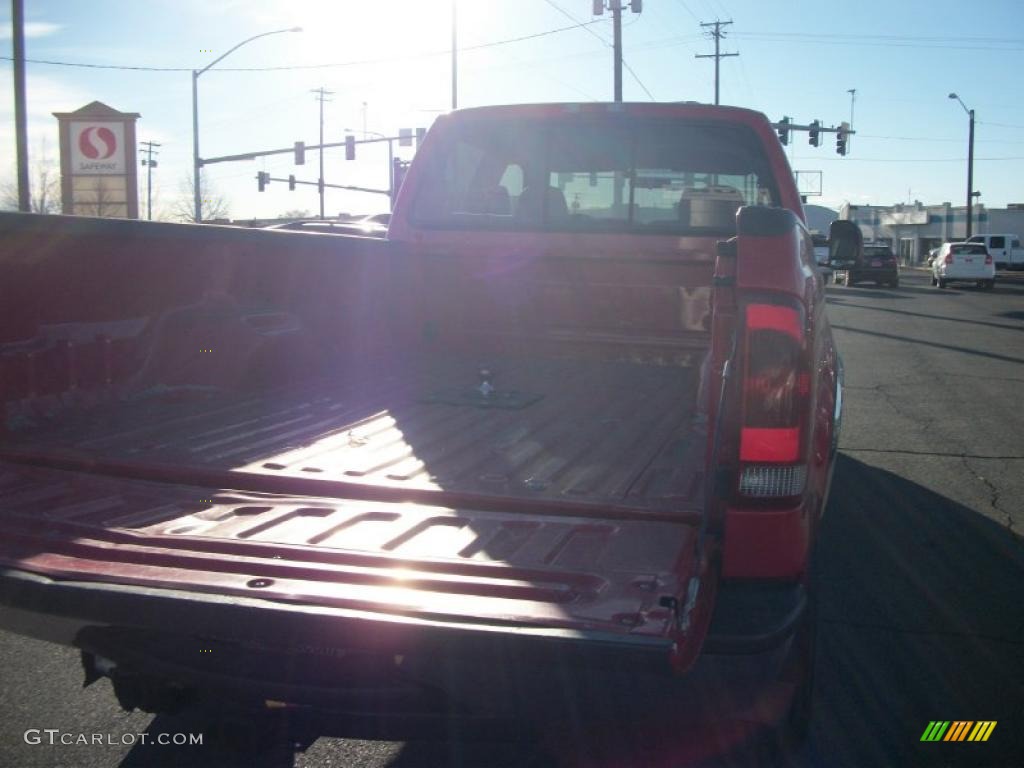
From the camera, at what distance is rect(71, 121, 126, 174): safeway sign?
29.0 m

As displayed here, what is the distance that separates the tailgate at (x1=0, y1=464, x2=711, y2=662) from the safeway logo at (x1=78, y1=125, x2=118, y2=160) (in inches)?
1141

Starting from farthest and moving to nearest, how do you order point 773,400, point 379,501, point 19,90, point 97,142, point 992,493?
point 97,142 → point 19,90 → point 992,493 → point 379,501 → point 773,400

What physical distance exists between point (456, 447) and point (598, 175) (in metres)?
2.22

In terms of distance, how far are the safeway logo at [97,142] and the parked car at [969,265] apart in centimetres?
3137

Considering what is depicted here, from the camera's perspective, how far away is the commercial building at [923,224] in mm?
84938

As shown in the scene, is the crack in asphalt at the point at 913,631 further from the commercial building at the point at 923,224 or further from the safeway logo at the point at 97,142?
the commercial building at the point at 923,224

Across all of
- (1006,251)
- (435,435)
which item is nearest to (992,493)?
(435,435)

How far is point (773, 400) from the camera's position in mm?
2506

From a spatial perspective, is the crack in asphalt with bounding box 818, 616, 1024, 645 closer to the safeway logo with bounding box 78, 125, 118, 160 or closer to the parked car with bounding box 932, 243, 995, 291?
the safeway logo with bounding box 78, 125, 118, 160

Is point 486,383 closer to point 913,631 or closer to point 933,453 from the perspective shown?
point 913,631

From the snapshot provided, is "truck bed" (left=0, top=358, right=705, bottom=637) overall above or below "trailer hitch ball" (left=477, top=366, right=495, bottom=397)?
below

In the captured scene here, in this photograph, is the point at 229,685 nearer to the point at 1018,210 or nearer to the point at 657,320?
the point at 657,320

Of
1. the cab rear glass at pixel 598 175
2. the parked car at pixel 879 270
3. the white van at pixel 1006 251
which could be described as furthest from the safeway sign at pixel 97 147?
the white van at pixel 1006 251

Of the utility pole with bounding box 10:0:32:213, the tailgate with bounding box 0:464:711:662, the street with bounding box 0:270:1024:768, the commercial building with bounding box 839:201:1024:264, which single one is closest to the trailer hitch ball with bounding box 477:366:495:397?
the tailgate with bounding box 0:464:711:662
